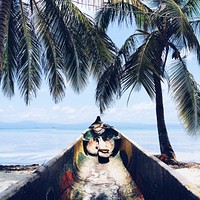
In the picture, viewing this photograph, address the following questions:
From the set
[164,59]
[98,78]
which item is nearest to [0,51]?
[98,78]

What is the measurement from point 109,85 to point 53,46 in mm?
1980

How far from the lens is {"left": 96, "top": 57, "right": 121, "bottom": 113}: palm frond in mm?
8203

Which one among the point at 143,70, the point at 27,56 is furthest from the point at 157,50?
the point at 27,56

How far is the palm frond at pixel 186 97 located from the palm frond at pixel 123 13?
80.2 inches

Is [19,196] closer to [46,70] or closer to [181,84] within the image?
[46,70]

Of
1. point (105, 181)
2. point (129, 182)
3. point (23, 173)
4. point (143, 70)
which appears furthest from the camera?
point (23, 173)

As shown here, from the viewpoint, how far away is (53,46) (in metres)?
7.78

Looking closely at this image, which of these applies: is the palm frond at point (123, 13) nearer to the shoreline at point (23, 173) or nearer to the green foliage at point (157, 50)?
the green foliage at point (157, 50)

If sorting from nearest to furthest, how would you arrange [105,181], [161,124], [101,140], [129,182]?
[129,182] < [105,181] < [161,124] < [101,140]

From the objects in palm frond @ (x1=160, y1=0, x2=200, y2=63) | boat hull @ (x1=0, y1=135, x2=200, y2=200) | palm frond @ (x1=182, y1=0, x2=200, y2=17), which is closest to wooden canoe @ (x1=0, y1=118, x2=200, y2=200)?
boat hull @ (x1=0, y1=135, x2=200, y2=200)

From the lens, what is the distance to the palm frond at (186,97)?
8.13 meters

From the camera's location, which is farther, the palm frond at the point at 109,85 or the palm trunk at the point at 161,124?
the palm trunk at the point at 161,124

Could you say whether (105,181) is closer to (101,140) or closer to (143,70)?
(143,70)

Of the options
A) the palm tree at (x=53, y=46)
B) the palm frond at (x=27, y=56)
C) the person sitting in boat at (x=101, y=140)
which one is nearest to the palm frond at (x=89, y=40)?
the palm tree at (x=53, y=46)
